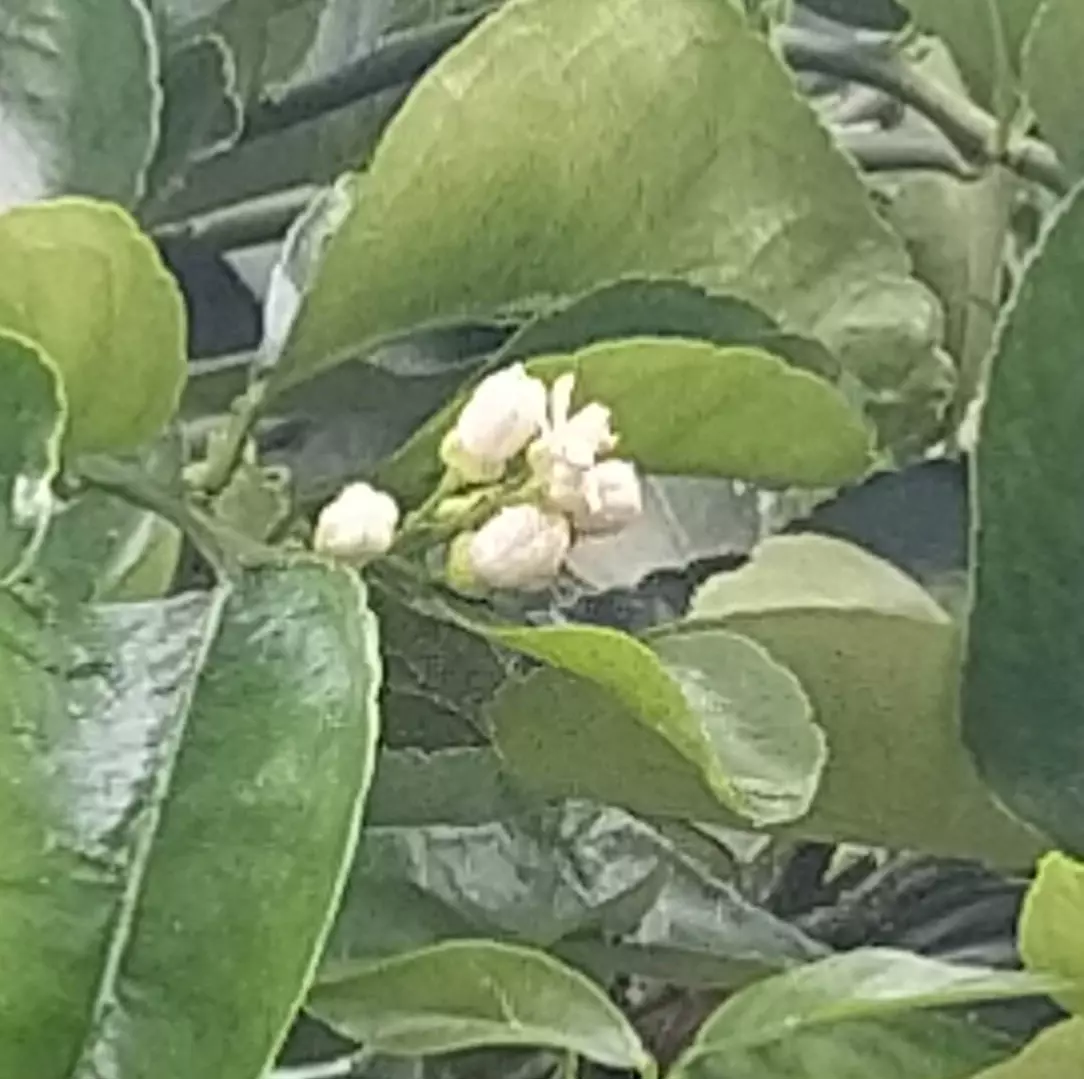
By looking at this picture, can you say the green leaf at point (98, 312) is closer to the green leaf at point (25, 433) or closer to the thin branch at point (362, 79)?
the green leaf at point (25, 433)

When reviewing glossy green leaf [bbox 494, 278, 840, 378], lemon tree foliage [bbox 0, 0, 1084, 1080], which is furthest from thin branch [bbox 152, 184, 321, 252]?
glossy green leaf [bbox 494, 278, 840, 378]

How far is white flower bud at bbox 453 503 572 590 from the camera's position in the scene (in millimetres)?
342

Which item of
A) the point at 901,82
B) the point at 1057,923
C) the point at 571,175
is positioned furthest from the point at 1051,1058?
the point at 901,82

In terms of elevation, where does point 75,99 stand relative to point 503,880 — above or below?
above

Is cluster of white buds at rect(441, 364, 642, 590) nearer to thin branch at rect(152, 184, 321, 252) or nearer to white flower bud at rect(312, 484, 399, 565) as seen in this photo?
white flower bud at rect(312, 484, 399, 565)

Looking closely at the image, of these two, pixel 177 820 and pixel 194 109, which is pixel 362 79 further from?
pixel 177 820

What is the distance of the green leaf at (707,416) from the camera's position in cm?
34

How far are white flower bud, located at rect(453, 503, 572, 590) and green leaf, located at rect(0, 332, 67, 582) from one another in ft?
0.21

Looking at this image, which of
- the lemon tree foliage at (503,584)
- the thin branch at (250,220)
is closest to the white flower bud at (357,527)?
the lemon tree foliage at (503,584)

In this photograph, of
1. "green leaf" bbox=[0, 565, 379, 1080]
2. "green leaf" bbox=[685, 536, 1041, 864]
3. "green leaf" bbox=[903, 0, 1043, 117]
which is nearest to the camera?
"green leaf" bbox=[0, 565, 379, 1080]

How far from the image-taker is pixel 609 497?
0.35 m

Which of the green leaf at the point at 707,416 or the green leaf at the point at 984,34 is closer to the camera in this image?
the green leaf at the point at 707,416

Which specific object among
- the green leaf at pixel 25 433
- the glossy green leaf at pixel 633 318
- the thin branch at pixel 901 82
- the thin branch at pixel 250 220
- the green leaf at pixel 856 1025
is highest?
the green leaf at pixel 25 433

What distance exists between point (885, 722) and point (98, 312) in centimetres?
12
